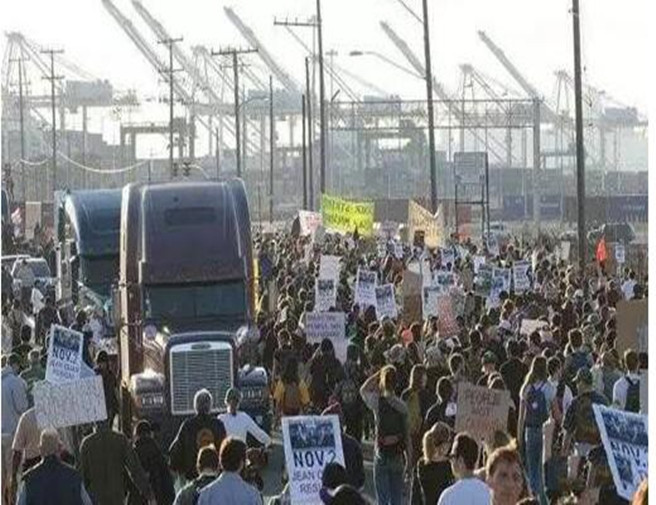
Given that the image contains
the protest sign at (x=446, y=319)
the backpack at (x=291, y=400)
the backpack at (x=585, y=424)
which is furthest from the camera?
the protest sign at (x=446, y=319)

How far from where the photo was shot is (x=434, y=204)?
204 feet

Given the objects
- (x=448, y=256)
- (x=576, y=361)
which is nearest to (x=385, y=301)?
(x=576, y=361)

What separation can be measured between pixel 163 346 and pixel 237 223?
304 centimetres

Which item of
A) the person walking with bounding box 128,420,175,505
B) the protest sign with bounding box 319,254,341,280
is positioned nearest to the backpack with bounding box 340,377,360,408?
the person walking with bounding box 128,420,175,505

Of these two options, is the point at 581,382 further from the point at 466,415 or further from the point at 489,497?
the point at 489,497

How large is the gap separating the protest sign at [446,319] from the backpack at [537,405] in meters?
8.15

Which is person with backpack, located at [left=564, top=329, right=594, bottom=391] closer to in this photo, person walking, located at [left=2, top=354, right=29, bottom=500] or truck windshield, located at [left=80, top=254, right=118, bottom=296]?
person walking, located at [left=2, top=354, right=29, bottom=500]

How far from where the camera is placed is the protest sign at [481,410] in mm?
15836

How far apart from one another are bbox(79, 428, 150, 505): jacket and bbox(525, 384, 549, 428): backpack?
3948 millimetres

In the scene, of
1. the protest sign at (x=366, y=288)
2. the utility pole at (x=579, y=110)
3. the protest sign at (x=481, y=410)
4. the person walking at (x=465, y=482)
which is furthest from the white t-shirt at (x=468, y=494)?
the utility pole at (x=579, y=110)

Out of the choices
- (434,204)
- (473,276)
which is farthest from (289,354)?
(434,204)

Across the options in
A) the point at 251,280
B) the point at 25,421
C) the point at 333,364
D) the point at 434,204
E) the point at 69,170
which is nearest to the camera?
the point at 25,421

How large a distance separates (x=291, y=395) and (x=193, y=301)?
12.8ft

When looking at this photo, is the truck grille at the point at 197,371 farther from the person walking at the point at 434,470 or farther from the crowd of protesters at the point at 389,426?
the person walking at the point at 434,470
